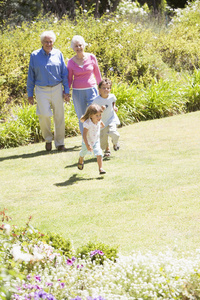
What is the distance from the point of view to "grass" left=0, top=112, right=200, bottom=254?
476 centimetres

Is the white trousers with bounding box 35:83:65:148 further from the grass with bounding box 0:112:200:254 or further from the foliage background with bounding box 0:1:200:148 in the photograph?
the foliage background with bounding box 0:1:200:148

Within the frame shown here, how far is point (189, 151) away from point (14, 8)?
18.2m

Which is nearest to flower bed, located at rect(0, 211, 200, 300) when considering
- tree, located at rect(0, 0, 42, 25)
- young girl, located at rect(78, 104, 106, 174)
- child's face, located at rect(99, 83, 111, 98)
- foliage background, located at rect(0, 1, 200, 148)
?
young girl, located at rect(78, 104, 106, 174)

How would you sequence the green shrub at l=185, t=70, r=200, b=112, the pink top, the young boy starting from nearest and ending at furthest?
the young boy → the pink top → the green shrub at l=185, t=70, r=200, b=112

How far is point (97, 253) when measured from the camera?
12.4 ft

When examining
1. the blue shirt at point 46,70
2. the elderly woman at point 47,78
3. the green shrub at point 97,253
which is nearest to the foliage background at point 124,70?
the elderly woman at point 47,78

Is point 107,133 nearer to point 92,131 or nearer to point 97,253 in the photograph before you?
point 92,131

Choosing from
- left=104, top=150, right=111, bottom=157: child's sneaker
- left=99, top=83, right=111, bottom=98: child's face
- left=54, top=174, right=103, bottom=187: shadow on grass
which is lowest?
left=104, top=150, right=111, bottom=157: child's sneaker

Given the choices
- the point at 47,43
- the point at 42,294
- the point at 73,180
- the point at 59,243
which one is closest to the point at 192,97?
the point at 47,43

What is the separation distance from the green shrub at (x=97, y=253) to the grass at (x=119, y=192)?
477mm

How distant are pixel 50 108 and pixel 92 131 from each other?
7.18ft

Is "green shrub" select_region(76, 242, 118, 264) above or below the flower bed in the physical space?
below

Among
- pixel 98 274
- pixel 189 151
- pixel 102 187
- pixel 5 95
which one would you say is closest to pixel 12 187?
pixel 102 187

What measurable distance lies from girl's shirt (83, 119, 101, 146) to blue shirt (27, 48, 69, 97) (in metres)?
1.89
